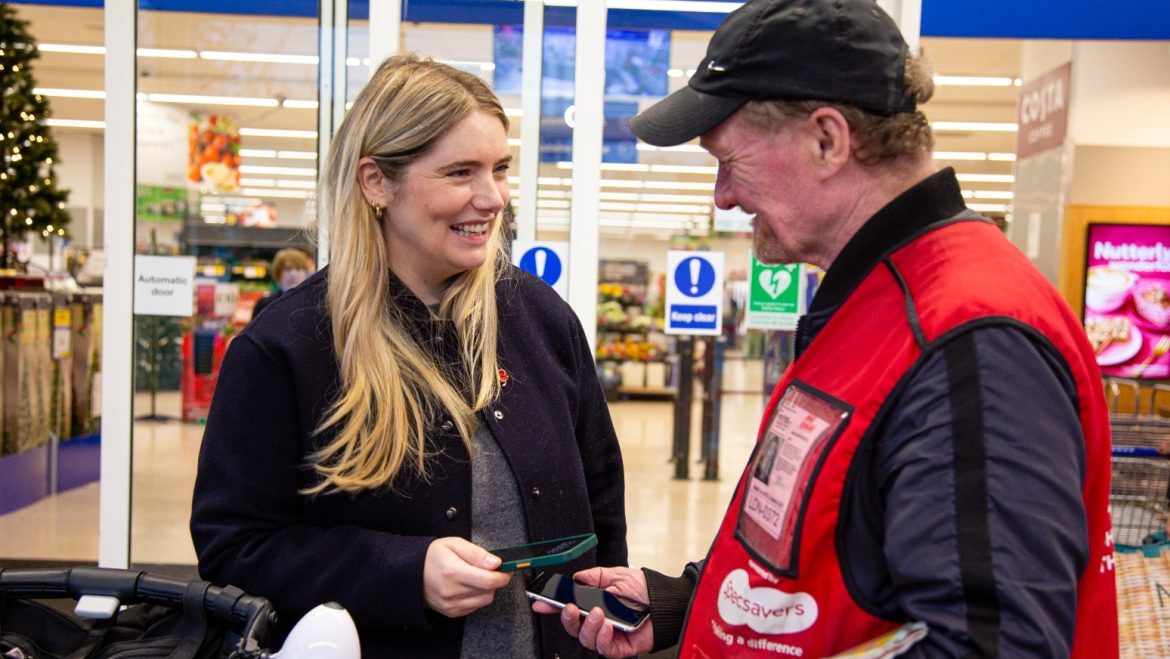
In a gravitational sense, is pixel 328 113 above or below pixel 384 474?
above

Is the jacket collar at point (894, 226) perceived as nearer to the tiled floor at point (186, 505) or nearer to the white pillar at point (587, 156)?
the white pillar at point (587, 156)

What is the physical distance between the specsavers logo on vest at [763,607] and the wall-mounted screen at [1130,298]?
740 cm

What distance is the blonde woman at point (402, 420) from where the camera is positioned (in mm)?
1540

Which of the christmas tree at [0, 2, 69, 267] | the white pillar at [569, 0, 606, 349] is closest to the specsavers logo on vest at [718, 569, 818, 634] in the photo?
the white pillar at [569, 0, 606, 349]

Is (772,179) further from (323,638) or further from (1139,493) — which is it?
(1139,493)

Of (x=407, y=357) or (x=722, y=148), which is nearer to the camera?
(x=722, y=148)

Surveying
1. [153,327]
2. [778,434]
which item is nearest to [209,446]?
[778,434]

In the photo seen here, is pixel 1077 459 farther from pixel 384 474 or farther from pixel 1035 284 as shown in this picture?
pixel 384 474

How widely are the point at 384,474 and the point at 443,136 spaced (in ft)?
1.81

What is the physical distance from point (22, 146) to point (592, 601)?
7.49m

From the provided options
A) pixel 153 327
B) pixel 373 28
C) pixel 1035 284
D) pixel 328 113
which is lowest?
pixel 153 327

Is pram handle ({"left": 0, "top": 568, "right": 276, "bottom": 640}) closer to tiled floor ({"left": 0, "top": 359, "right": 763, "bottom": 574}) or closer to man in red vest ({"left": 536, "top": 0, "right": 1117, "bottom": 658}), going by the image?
man in red vest ({"left": 536, "top": 0, "right": 1117, "bottom": 658})

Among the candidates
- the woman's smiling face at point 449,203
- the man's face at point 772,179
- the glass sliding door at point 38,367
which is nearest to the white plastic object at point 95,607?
the woman's smiling face at point 449,203

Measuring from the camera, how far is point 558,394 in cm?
178
